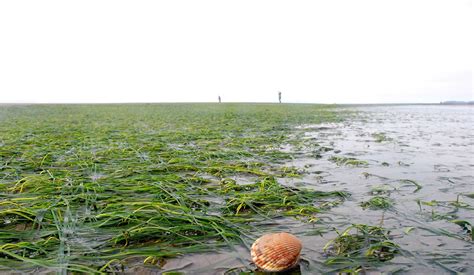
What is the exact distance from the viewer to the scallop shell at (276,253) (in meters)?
1.52

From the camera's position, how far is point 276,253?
152 centimetres

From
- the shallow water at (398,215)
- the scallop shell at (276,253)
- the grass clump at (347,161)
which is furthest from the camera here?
the grass clump at (347,161)

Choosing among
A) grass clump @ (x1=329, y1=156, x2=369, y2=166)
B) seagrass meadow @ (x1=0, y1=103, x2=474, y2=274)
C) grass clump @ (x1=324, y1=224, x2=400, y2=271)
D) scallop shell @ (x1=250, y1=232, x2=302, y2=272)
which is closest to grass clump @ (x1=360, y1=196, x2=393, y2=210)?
seagrass meadow @ (x1=0, y1=103, x2=474, y2=274)

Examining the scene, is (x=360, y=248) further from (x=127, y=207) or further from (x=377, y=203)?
(x=127, y=207)

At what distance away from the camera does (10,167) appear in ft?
12.0

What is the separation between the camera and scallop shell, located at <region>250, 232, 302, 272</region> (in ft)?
4.99

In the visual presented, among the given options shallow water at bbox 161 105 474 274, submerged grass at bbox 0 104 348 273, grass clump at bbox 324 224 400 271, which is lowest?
shallow water at bbox 161 105 474 274

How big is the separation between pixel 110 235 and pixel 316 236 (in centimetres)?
136

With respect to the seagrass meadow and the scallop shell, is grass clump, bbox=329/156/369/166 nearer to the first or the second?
the seagrass meadow

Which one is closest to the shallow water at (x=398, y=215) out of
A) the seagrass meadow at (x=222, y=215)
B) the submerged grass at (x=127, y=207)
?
the seagrass meadow at (x=222, y=215)

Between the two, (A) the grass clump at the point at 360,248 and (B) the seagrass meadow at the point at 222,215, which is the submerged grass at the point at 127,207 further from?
(A) the grass clump at the point at 360,248

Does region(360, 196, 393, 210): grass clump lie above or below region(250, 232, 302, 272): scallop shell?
below

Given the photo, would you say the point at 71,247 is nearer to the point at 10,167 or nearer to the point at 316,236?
the point at 316,236

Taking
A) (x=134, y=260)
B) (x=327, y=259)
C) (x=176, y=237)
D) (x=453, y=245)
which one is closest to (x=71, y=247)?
(x=134, y=260)
